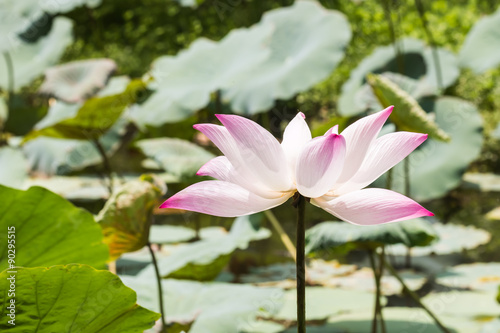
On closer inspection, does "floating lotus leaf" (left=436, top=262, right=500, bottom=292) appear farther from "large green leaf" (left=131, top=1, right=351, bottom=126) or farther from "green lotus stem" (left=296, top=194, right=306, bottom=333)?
"green lotus stem" (left=296, top=194, right=306, bottom=333)

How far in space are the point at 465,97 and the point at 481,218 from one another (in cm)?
126

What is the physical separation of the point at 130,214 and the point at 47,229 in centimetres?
12

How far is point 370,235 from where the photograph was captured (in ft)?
2.89

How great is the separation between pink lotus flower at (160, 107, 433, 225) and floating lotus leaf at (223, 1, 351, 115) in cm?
146

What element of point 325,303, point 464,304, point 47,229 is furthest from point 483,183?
point 47,229

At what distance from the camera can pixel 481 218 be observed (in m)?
2.36

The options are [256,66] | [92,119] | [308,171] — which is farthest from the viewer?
[256,66]

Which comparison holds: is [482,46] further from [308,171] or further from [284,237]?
[308,171]

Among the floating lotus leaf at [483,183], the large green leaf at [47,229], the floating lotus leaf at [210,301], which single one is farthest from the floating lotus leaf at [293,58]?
the large green leaf at [47,229]

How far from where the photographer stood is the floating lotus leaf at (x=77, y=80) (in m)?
2.45

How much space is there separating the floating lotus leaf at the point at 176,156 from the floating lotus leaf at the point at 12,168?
623 millimetres

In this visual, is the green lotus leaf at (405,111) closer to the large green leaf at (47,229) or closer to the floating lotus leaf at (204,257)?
the floating lotus leaf at (204,257)

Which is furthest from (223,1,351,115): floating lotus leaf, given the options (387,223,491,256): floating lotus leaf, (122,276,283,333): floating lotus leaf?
(122,276,283,333): floating lotus leaf

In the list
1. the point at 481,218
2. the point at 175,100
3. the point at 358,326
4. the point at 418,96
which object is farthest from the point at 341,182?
the point at 481,218
